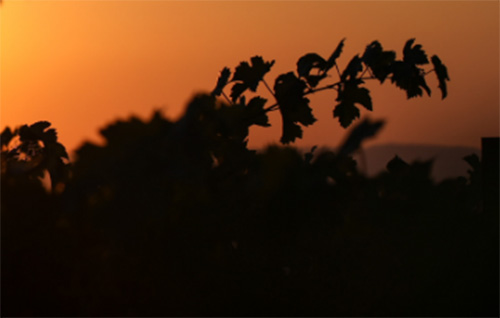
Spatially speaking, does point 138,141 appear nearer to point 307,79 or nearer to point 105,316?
point 105,316

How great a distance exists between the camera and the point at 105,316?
92 cm

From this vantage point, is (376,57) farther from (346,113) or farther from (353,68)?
(346,113)

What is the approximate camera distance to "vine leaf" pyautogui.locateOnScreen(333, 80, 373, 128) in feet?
7.45

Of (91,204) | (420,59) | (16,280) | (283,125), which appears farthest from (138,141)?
(420,59)

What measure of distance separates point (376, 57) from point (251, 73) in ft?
1.50

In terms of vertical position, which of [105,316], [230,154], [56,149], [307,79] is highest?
[307,79]

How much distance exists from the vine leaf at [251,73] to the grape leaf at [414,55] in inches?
20.1

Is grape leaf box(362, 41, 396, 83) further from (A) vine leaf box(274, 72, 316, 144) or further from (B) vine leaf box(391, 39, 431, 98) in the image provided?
(A) vine leaf box(274, 72, 316, 144)

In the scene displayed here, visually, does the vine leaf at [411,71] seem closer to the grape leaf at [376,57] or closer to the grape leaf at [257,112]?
the grape leaf at [376,57]

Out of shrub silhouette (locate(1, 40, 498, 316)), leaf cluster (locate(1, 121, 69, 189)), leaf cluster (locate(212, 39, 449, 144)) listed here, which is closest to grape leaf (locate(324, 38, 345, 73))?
leaf cluster (locate(212, 39, 449, 144))

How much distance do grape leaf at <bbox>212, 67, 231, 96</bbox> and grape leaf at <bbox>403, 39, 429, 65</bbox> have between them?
66 centimetres

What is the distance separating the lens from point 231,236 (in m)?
0.97

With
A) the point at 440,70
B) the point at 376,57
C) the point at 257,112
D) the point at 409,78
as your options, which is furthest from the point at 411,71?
the point at 257,112

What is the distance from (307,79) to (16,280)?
5.21ft
